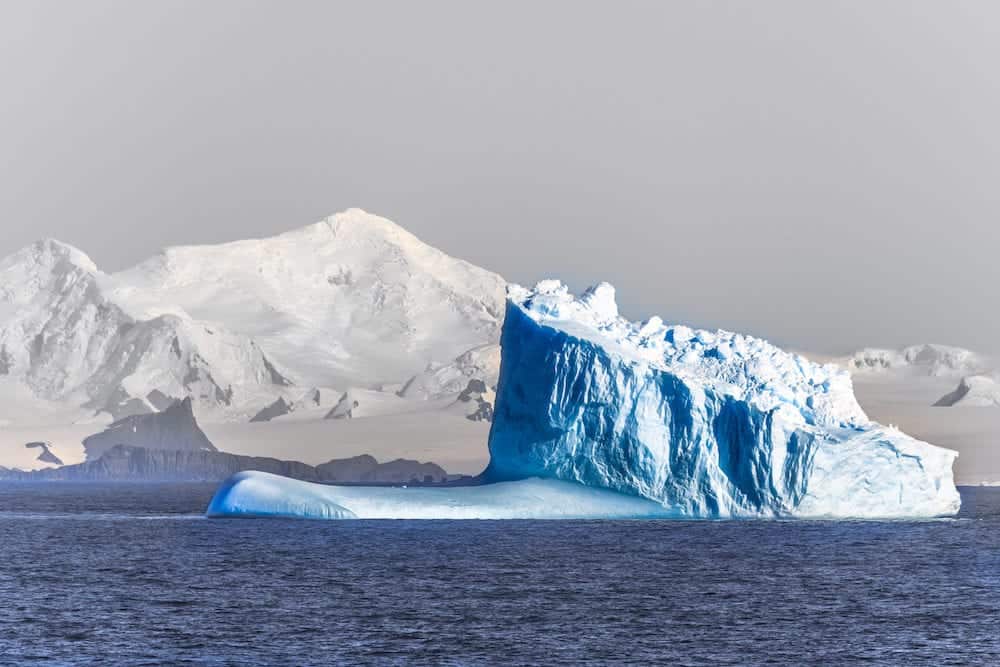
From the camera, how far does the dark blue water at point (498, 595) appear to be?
3412 cm

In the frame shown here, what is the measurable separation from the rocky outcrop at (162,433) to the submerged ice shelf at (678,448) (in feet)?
321

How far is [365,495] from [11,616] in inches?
893

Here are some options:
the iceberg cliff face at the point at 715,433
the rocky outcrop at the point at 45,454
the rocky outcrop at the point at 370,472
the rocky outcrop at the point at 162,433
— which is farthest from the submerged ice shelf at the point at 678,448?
the rocky outcrop at the point at 45,454

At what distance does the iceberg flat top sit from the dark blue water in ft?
16.0

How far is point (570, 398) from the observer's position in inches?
2349

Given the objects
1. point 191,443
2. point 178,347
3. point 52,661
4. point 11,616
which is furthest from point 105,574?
point 178,347

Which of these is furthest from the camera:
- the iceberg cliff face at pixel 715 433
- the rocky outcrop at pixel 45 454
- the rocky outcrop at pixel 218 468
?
the rocky outcrop at pixel 45 454

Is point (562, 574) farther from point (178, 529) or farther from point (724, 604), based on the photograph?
point (178, 529)

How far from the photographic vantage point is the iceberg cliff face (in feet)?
192

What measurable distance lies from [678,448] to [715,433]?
1370 millimetres

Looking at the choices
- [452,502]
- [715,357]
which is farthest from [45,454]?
[715,357]

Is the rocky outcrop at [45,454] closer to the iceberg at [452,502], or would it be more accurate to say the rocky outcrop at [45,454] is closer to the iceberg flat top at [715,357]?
the iceberg at [452,502]

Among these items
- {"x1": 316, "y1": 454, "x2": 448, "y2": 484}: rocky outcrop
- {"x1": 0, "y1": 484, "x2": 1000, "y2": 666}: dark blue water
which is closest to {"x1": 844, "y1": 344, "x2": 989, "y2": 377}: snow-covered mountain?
{"x1": 316, "y1": 454, "x2": 448, "y2": 484}: rocky outcrop

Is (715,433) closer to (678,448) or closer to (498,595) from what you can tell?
(678,448)
